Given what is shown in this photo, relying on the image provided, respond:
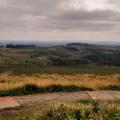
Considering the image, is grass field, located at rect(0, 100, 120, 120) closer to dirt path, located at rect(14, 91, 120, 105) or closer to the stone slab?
the stone slab

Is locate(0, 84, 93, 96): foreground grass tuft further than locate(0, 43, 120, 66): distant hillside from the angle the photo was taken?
No

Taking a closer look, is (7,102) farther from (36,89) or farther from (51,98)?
(36,89)

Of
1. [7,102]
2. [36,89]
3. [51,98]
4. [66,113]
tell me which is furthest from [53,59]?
[66,113]

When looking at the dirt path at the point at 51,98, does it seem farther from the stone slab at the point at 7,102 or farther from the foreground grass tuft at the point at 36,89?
the foreground grass tuft at the point at 36,89

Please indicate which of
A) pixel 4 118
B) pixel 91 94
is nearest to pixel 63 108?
pixel 4 118

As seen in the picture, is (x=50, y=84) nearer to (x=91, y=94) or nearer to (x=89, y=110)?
(x=91, y=94)

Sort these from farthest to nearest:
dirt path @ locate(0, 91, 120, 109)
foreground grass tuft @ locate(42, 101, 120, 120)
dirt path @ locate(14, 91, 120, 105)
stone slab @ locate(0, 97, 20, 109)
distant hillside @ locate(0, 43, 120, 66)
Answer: distant hillside @ locate(0, 43, 120, 66) → dirt path @ locate(14, 91, 120, 105) → dirt path @ locate(0, 91, 120, 109) → stone slab @ locate(0, 97, 20, 109) → foreground grass tuft @ locate(42, 101, 120, 120)

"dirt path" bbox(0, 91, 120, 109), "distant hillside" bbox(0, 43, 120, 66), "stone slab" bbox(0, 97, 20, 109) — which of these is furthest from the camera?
"distant hillside" bbox(0, 43, 120, 66)

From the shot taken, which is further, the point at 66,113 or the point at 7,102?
the point at 7,102

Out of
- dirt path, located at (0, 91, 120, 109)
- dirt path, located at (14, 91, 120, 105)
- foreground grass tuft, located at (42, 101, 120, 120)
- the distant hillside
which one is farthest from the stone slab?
the distant hillside

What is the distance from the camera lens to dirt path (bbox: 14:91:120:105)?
50.8 ft

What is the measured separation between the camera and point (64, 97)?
16.4 meters

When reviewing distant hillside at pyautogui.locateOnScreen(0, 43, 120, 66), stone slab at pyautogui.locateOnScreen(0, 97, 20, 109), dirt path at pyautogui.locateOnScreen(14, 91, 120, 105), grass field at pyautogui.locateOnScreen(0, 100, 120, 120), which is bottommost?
distant hillside at pyautogui.locateOnScreen(0, 43, 120, 66)

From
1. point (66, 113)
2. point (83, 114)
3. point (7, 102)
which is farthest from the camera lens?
point (7, 102)
